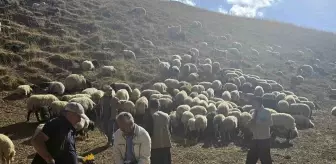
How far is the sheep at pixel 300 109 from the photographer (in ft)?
69.9

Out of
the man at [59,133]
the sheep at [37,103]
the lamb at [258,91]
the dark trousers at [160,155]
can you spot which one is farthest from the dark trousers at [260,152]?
the lamb at [258,91]

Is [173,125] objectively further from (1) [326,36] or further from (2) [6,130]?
(1) [326,36]

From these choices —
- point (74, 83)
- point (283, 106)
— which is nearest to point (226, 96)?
point (283, 106)

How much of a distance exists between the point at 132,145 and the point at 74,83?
652 inches

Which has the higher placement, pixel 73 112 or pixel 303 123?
pixel 73 112

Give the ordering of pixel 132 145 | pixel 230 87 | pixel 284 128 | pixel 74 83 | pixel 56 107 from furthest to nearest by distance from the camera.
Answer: pixel 230 87 < pixel 74 83 < pixel 284 128 < pixel 56 107 < pixel 132 145

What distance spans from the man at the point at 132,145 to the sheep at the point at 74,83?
631 inches

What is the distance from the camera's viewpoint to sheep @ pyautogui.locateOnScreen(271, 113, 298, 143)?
55.0 ft

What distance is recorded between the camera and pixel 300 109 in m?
21.4

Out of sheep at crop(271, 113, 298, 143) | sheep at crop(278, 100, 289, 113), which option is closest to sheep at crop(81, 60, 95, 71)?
sheep at crop(278, 100, 289, 113)

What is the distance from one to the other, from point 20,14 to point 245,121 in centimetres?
2417

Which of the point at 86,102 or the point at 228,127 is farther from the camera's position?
the point at 86,102

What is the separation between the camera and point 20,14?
3350cm

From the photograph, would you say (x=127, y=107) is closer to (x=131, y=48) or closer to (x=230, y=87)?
(x=230, y=87)
